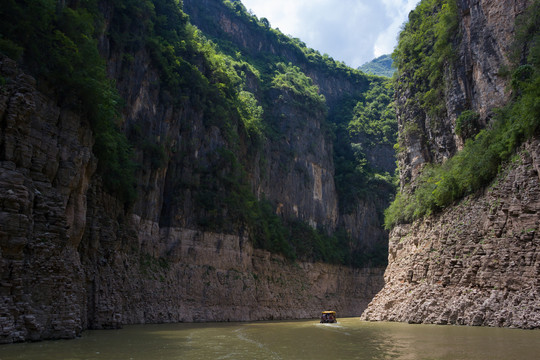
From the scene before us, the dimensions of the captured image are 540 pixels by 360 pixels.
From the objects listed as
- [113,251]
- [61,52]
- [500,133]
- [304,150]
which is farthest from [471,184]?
[304,150]

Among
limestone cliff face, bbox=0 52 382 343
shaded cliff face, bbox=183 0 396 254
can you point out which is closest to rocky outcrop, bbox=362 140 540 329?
limestone cliff face, bbox=0 52 382 343

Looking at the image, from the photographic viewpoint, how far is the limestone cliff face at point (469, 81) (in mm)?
35938

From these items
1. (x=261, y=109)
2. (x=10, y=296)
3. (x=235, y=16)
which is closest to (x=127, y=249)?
(x=10, y=296)

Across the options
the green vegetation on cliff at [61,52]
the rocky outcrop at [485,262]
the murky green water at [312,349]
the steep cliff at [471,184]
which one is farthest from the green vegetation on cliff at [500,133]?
the green vegetation on cliff at [61,52]

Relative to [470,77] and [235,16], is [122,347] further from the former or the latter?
[235,16]

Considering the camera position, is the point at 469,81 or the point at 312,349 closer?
the point at 312,349

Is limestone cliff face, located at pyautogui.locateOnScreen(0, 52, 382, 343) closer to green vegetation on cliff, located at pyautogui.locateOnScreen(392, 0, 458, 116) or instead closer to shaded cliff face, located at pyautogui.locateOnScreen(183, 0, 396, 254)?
shaded cliff face, located at pyautogui.locateOnScreen(183, 0, 396, 254)

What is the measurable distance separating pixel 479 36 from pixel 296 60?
282 feet

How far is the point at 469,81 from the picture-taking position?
40156 millimetres

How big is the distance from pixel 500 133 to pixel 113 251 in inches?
1110

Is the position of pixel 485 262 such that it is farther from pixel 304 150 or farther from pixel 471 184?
pixel 304 150

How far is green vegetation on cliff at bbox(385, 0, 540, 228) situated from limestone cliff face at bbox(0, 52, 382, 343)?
2502 centimetres

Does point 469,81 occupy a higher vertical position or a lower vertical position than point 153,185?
higher

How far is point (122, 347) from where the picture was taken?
763 inches
